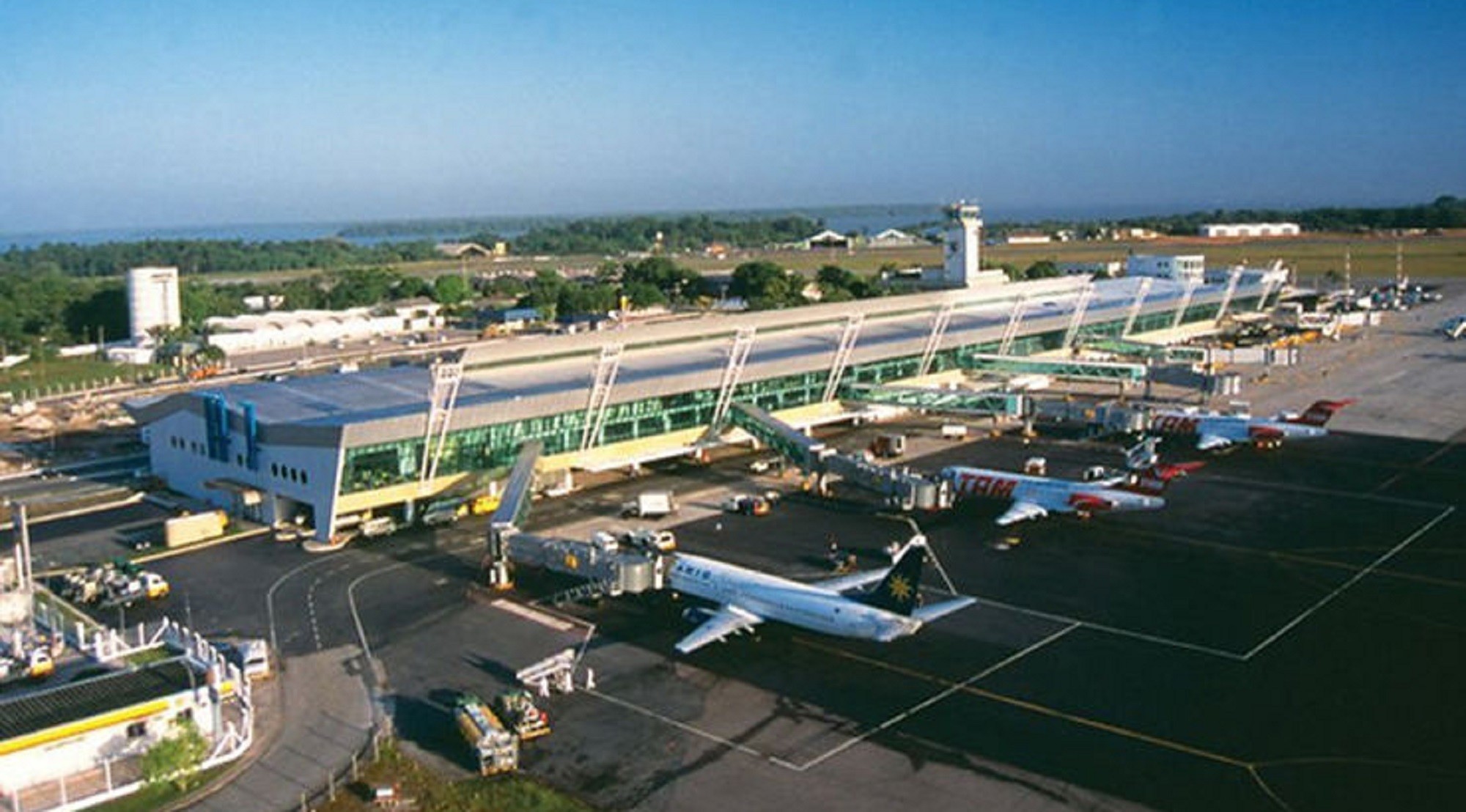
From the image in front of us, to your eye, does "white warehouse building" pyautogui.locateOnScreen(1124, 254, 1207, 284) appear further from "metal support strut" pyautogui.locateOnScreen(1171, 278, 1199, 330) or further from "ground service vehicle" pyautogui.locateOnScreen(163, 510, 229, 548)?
"ground service vehicle" pyautogui.locateOnScreen(163, 510, 229, 548)

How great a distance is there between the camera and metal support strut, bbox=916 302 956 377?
349 feet

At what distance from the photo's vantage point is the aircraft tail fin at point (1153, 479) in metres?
68.9

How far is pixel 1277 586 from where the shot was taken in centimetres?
5628

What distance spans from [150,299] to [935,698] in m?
160

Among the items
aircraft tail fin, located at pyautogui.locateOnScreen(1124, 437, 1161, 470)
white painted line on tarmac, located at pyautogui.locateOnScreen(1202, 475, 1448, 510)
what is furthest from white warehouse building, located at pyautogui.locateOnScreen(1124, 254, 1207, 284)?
white painted line on tarmac, located at pyautogui.locateOnScreen(1202, 475, 1448, 510)

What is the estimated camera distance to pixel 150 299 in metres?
174

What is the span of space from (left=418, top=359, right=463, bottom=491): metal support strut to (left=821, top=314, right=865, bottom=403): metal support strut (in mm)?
33744

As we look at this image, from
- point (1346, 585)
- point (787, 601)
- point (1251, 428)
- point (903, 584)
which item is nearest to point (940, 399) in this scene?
point (1251, 428)

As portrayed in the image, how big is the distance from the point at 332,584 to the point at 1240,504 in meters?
51.1

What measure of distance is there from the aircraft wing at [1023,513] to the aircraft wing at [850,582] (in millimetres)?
12292

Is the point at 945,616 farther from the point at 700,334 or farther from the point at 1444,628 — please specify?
the point at 700,334

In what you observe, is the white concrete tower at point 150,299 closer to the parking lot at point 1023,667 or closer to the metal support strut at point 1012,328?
the metal support strut at point 1012,328

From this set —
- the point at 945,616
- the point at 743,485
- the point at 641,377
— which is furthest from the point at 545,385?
the point at 945,616

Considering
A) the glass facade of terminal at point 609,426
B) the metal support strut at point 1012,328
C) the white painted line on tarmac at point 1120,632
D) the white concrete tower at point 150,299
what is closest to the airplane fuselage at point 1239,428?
the glass facade of terminal at point 609,426
